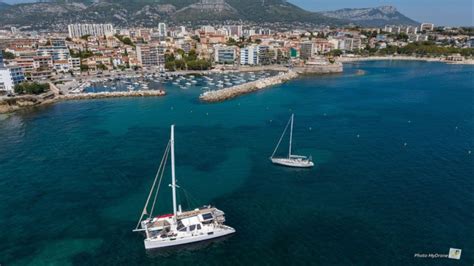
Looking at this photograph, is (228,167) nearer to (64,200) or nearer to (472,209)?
(64,200)

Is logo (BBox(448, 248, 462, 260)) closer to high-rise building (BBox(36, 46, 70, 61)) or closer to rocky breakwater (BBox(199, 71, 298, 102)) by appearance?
rocky breakwater (BBox(199, 71, 298, 102))

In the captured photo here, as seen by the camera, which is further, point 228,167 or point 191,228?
point 228,167

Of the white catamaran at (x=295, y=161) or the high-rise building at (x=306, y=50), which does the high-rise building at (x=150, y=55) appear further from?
the white catamaran at (x=295, y=161)

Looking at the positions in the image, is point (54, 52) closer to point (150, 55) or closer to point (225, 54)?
point (150, 55)

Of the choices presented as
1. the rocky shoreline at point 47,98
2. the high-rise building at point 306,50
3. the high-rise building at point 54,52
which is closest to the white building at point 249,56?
the high-rise building at point 306,50

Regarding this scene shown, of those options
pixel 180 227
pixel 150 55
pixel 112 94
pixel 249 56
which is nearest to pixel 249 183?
pixel 180 227

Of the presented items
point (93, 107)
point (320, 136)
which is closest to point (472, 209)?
point (320, 136)

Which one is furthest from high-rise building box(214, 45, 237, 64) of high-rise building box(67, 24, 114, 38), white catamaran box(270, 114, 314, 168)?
high-rise building box(67, 24, 114, 38)
